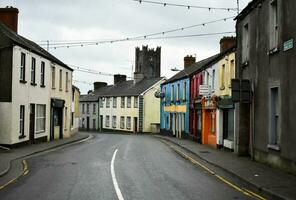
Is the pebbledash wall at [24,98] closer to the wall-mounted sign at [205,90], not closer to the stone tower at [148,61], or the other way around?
the wall-mounted sign at [205,90]

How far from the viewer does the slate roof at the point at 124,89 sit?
221ft

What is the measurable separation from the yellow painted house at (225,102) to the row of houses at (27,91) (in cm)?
1197

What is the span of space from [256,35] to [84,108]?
66.5 metres

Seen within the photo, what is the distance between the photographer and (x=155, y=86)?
66188 mm

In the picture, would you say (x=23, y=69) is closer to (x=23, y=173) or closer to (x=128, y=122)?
(x=23, y=173)

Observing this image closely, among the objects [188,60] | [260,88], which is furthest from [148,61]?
[260,88]

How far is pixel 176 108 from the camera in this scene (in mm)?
46656

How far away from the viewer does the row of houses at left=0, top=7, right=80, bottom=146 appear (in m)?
25.8


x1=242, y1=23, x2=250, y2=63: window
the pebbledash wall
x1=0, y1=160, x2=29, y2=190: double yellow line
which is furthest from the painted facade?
x1=0, y1=160, x2=29, y2=190: double yellow line

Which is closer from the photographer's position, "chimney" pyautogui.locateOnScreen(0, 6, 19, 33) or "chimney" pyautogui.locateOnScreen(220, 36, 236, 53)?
"chimney" pyautogui.locateOnScreen(0, 6, 19, 33)

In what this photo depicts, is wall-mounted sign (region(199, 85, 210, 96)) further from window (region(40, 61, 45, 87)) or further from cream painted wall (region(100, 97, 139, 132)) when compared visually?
cream painted wall (region(100, 97, 139, 132))

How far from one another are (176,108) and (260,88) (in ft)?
93.1

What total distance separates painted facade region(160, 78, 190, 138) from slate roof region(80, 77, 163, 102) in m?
12.2

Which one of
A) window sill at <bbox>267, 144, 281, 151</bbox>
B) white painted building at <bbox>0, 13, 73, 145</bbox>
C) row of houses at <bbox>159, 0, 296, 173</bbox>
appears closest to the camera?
row of houses at <bbox>159, 0, 296, 173</bbox>
